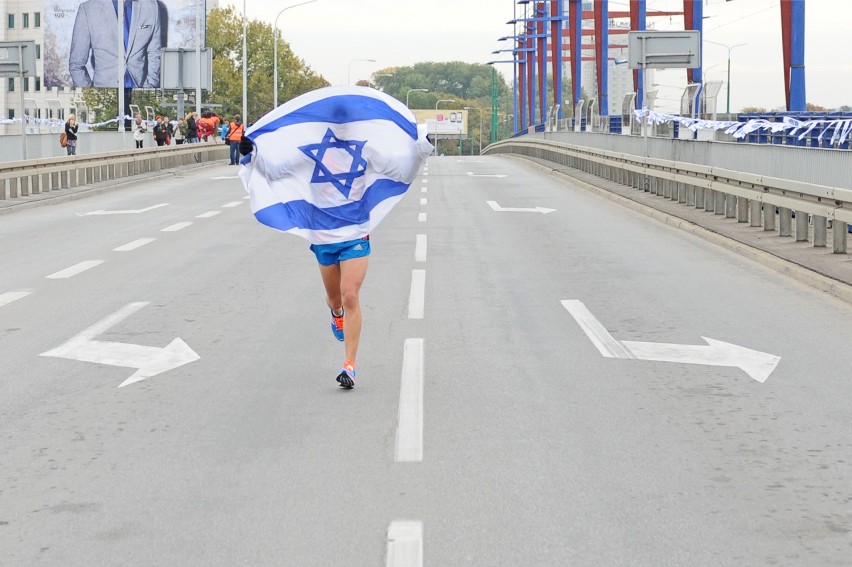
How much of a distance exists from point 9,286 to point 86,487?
7677 millimetres

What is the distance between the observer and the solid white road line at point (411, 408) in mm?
6102

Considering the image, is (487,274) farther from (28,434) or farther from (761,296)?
(28,434)

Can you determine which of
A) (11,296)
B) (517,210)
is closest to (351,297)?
(11,296)

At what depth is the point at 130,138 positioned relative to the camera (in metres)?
42.9

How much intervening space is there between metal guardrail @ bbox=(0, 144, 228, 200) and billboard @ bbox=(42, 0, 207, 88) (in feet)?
161

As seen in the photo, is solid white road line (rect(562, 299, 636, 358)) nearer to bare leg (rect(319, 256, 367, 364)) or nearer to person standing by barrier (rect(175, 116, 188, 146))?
bare leg (rect(319, 256, 367, 364))

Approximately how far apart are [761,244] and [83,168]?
19.7m

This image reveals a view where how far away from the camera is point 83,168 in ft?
103

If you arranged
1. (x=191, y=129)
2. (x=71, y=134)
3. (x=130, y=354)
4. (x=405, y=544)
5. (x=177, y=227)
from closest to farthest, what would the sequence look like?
(x=405, y=544)
(x=130, y=354)
(x=177, y=227)
(x=71, y=134)
(x=191, y=129)

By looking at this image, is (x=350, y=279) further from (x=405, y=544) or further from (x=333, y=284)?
(x=405, y=544)

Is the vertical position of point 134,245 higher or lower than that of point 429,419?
higher

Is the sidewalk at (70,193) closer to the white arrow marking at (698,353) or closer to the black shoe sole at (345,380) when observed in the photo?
the white arrow marking at (698,353)

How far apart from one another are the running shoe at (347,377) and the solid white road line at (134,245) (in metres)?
9.33

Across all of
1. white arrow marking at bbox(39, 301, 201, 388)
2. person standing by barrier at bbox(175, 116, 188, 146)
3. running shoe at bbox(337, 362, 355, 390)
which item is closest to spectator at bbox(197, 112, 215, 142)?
person standing by barrier at bbox(175, 116, 188, 146)
